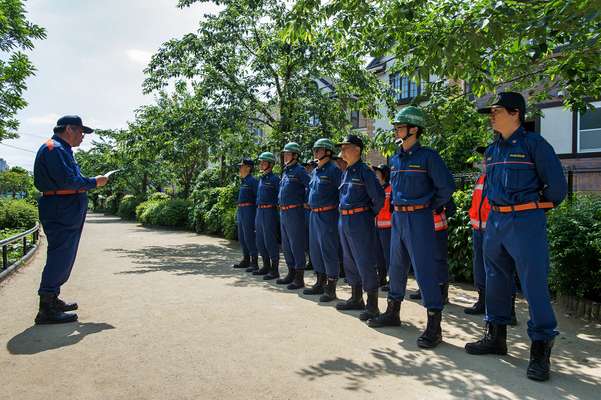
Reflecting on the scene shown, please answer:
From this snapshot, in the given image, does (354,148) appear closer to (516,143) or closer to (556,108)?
(516,143)

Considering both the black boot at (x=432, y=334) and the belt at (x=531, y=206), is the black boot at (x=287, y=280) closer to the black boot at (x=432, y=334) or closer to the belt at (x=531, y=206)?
the black boot at (x=432, y=334)

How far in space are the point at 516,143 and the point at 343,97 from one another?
31.6 ft

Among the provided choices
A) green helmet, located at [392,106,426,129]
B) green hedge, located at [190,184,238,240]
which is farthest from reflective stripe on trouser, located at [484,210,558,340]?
green hedge, located at [190,184,238,240]

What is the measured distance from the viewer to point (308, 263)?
9.95 meters

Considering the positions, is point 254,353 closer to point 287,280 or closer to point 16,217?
point 287,280

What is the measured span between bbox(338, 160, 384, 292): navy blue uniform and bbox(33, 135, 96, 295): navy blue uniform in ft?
9.77

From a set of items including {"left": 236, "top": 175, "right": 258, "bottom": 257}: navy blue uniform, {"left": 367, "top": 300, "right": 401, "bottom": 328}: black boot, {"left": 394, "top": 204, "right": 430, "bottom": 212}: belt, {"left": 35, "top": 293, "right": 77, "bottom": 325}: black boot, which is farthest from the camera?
{"left": 236, "top": 175, "right": 258, "bottom": 257}: navy blue uniform

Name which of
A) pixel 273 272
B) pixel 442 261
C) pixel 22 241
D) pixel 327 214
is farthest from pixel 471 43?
pixel 22 241

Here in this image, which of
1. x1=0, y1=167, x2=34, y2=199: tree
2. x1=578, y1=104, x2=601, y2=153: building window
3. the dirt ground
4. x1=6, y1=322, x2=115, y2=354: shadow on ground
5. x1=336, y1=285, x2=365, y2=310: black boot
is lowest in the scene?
x1=6, y1=322, x2=115, y2=354: shadow on ground

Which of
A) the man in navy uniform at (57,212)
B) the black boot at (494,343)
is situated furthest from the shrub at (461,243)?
the man in navy uniform at (57,212)

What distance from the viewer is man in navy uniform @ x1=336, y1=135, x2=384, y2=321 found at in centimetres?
549

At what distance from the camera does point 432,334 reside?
4.46 m

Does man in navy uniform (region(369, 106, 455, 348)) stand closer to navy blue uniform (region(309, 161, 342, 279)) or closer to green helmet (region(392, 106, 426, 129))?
green helmet (region(392, 106, 426, 129))

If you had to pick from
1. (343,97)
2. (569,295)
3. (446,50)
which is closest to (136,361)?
(446,50)
